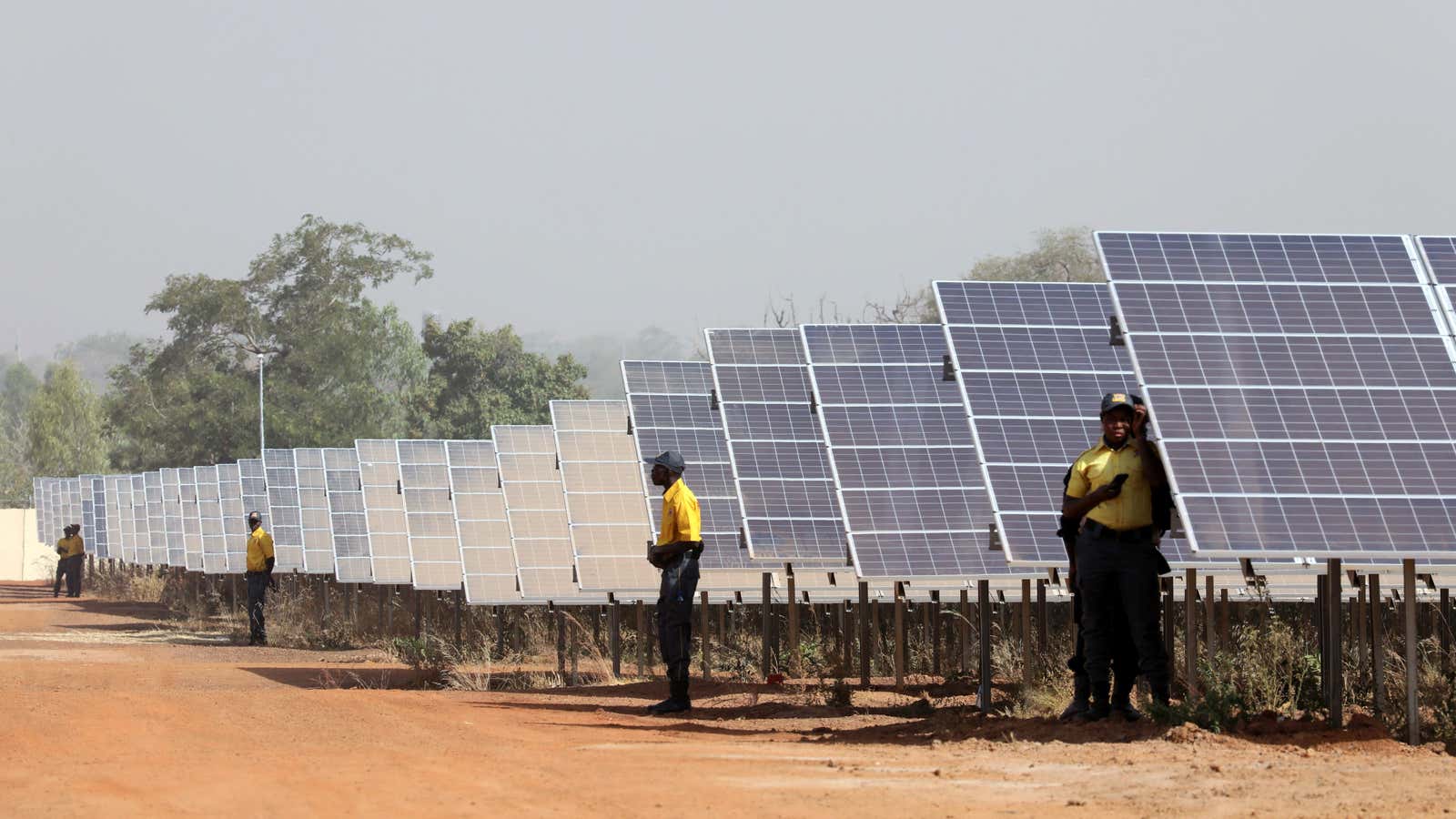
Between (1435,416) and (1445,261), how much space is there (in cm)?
190

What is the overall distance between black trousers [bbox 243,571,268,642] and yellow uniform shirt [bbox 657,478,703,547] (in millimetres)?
15425

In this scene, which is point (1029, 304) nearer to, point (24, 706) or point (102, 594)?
point (24, 706)

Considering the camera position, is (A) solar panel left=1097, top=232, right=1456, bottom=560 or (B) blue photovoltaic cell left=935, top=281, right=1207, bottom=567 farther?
(B) blue photovoltaic cell left=935, top=281, right=1207, bottom=567

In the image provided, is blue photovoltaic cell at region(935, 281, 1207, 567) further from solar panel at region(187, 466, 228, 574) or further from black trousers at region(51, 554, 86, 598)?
black trousers at region(51, 554, 86, 598)

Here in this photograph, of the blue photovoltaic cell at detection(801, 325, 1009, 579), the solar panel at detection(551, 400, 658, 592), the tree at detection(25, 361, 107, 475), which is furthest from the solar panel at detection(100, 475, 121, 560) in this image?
the blue photovoltaic cell at detection(801, 325, 1009, 579)

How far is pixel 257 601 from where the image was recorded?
94.2ft

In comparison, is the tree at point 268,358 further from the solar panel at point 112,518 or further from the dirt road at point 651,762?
the dirt road at point 651,762

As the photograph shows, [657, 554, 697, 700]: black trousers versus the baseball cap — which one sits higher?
the baseball cap

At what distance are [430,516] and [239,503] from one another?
18.1 metres

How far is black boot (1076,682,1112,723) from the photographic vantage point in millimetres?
11266

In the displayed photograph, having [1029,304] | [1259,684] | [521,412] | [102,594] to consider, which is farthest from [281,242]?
[1259,684]

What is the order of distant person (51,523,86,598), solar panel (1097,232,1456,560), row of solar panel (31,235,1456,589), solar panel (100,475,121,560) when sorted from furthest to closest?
solar panel (100,475,121,560) < distant person (51,523,86,598) < row of solar panel (31,235,1456,589) < solar panel (1097,232,1456,560)

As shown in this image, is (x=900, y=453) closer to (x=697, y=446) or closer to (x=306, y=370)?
(x=697, y=446)

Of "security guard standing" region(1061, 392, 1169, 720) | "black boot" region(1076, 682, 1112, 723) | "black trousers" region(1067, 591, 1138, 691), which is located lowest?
"black boot" region(1076, 682, 1112, 723)
